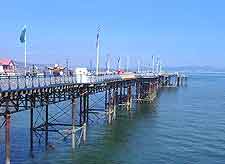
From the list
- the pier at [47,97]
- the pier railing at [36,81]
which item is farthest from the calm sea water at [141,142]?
the pier railing at [36,81]

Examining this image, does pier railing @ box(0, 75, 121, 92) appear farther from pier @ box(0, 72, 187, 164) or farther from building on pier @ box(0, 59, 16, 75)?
building on pier @ box(0, 59, 16, 75)

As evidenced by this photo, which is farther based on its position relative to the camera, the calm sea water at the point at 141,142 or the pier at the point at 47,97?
the calm sea water at the point at 141,142

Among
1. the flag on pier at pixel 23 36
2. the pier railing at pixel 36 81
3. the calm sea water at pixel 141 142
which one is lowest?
the calm sea water at pixel 141 142

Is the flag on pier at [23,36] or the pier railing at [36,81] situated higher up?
the flag on pier at [23,36]

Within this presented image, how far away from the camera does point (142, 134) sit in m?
50.3

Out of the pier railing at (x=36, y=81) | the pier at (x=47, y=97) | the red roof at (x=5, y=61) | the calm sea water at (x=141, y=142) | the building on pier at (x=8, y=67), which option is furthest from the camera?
the red roof at (x=5, y=61)

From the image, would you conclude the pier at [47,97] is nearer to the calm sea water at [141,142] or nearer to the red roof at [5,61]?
the calm sea water at [141,142]

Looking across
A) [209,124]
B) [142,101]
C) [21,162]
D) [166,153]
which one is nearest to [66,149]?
[21,162]

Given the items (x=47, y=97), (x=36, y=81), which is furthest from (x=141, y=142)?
(x=36, y=81)

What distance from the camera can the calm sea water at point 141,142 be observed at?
125 feet

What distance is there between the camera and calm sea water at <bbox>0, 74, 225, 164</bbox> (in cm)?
3800

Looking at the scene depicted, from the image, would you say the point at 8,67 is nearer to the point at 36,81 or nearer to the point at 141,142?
the point at 141,142

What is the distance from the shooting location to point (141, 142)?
45.5 m

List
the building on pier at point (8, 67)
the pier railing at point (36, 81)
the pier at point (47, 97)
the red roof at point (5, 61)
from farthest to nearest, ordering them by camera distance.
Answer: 1. the red roof at point (5, 61)
2. the building on pier at point (8, 67)
3. the pier railing at point (36, 81)
4. the pier at point (47, 97)
